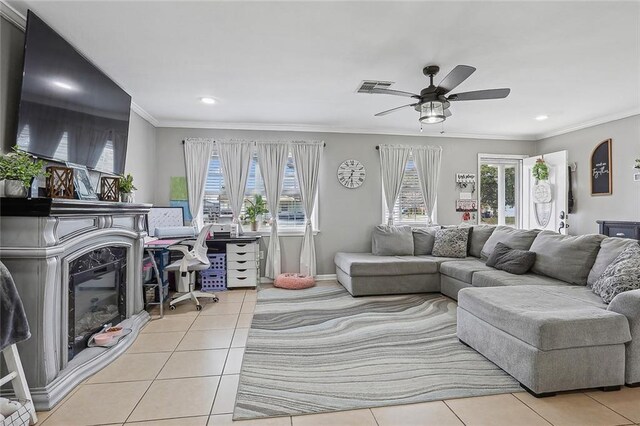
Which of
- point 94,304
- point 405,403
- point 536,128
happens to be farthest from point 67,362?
point 536,128

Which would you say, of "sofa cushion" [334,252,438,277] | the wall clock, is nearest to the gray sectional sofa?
"sofa cushion" [334,252,438,277]

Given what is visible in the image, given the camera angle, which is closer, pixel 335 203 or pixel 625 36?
pixel 625 36

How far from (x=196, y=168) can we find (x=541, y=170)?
5488mm

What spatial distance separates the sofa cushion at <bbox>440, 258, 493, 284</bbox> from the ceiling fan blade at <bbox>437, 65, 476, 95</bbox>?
2.07 meters

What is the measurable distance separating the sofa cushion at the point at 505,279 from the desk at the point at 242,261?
285 cm

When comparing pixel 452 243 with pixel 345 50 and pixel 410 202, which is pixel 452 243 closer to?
pixel 410 202

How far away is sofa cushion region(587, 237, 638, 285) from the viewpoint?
277 cm

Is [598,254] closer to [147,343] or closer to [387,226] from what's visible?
[387,226]

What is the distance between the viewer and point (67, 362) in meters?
2.14

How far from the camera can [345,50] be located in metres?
2.61

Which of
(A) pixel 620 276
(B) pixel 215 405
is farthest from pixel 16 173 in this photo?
(A) pixel 620 276

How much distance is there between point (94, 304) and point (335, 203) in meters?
3.40

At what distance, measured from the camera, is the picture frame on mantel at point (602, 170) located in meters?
4.49

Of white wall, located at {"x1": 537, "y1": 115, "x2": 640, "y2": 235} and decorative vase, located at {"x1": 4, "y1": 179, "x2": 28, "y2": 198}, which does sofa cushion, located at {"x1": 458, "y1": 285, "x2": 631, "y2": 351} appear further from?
decorative vase, located at {"x1": 4, "y1": 179, "x2": 28, "y2": 198}
